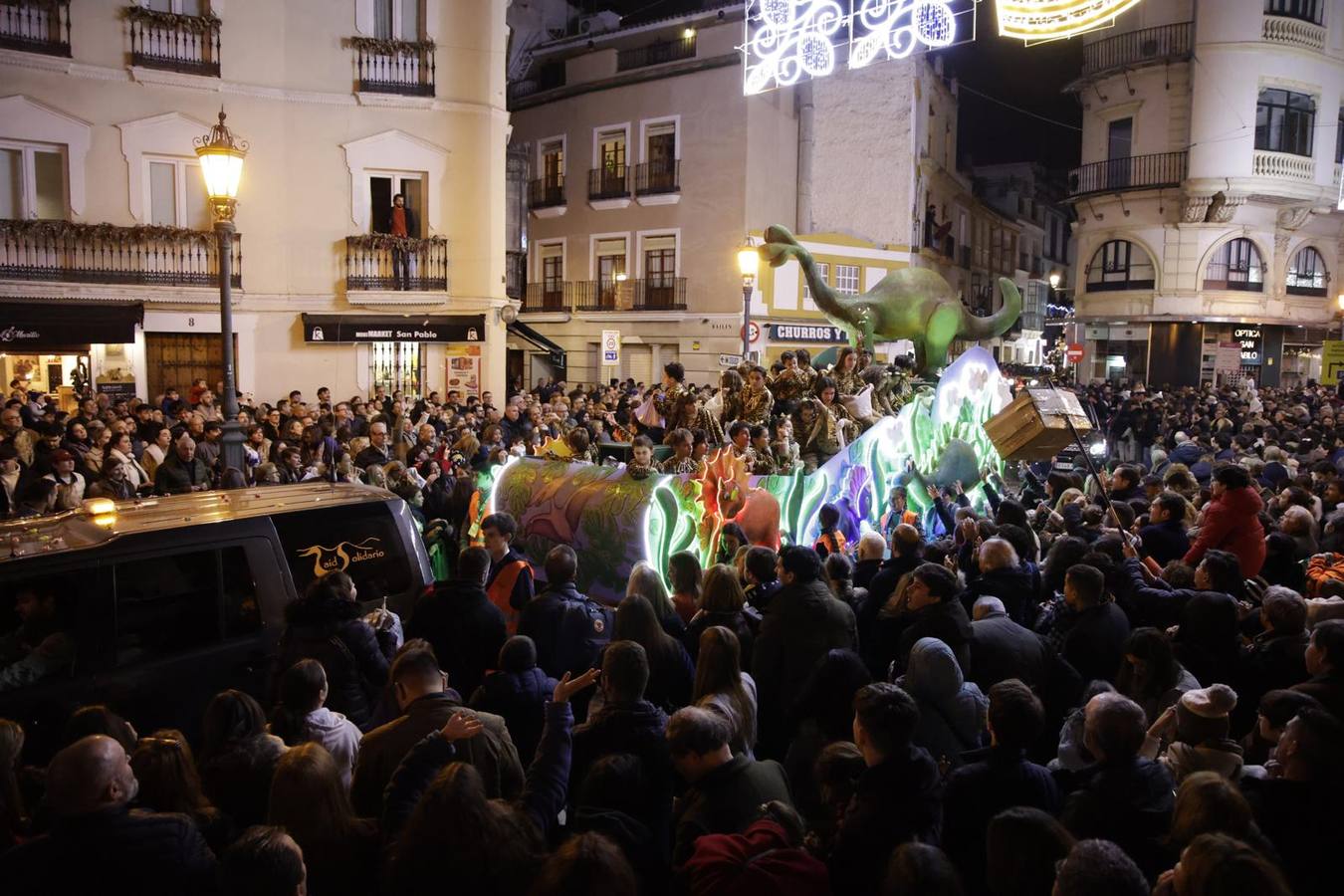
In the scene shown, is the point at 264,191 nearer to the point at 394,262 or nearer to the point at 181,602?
the point at 394,262

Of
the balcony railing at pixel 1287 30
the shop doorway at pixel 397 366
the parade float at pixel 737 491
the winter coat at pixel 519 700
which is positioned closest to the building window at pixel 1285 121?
the balcony railing at pixel 1287 30


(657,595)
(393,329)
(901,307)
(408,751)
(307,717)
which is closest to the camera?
(408,751)

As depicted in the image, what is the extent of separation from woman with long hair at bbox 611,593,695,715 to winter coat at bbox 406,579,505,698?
0.84 metres

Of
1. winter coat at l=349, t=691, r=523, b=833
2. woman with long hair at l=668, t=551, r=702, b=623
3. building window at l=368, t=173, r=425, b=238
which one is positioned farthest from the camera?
building window at l=368, t=173, r=425, b=238

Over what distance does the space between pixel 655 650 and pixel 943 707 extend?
4.62 ft

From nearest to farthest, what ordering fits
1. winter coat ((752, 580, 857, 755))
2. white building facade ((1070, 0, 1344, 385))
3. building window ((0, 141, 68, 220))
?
1. winter coat ((752, 580, 857, 755))
2. building window ((0, 141, 68, 220))
3. white building facade ((1070, 0, 1344, 385))

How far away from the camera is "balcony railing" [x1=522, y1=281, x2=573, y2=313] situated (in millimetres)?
31859

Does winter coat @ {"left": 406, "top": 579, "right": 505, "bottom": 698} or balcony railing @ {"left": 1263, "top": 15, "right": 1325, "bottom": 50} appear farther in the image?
balcony railing @ {"left": 1263, "top": 15, "right": 1325, "bottom": 50}

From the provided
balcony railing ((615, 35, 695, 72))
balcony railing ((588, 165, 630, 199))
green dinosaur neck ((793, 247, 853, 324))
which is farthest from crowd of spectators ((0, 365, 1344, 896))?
balcony railing ((615, 35, 695, 72))

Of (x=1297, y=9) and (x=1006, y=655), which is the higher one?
(x=1297, y=9)

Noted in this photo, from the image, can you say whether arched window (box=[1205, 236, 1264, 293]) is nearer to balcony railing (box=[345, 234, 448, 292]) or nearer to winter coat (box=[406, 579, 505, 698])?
balcony railing (box=[345, 234, 448, 292])

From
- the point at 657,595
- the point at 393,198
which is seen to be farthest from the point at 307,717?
the point at 393,198

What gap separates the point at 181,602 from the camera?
5227mm

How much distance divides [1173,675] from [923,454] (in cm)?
681
